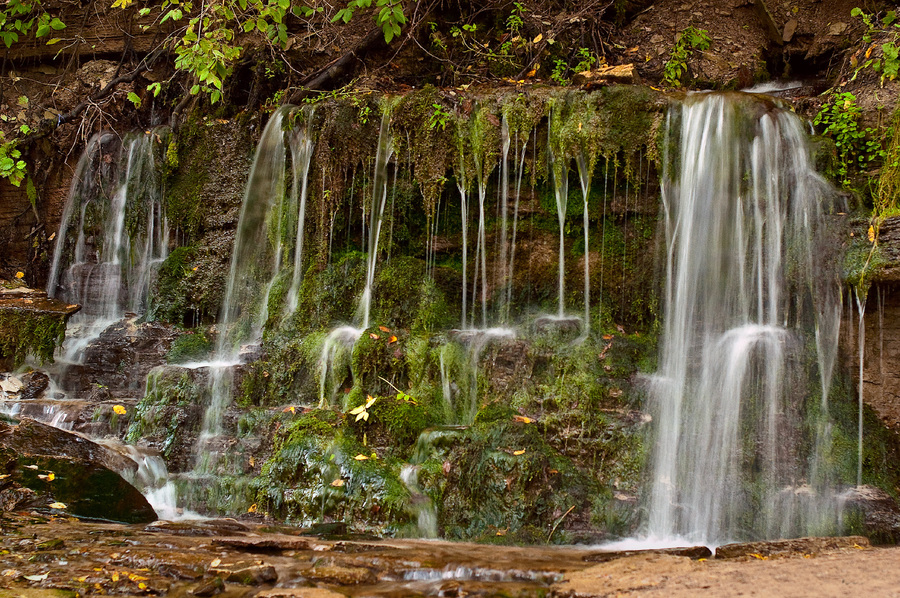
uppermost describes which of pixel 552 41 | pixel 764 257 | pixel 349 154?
pixel 552 41

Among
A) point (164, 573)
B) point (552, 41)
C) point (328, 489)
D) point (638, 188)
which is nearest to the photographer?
point (164, 573)

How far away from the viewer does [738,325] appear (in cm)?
697

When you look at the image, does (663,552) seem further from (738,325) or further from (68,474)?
(68,474)

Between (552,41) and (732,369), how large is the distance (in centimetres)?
598

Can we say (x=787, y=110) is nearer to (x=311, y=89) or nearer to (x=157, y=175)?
(x=311, y=89)

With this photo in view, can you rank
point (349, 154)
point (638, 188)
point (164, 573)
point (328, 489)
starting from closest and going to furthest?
1. point (164, 573)
2. point (328, 489)
3. point (638, 188)
4. point (349, 154)

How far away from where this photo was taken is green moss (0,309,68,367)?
27.4ft

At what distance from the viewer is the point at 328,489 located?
5773 mm

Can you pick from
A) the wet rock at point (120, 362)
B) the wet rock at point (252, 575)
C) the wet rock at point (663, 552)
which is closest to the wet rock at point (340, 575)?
the wet rock at point (252, 575)

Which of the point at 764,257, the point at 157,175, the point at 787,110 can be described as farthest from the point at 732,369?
the point at 157,175

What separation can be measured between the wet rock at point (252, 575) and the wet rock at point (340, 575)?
0.64 ft

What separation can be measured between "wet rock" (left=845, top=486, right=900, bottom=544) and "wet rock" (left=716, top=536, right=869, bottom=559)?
31.8 inches

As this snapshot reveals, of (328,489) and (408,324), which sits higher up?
(408,324)

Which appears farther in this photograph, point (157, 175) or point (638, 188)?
point (157, 175)
